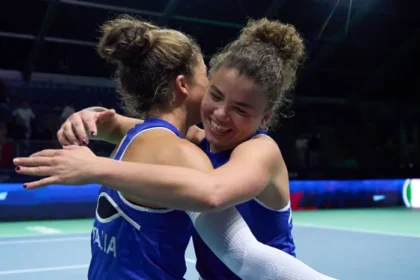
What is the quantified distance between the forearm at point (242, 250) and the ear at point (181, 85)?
388 millimetres

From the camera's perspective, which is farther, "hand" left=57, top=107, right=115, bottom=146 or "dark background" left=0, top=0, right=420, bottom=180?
"dark background" left=0, top=0, right=420, bottom=180

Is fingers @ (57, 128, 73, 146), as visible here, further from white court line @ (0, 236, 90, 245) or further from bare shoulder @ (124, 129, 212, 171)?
white court line @ (0, 236, 90, 245)

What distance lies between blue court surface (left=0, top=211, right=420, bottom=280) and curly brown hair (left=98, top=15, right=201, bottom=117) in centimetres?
276

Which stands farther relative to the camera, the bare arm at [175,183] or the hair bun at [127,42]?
the hair bun at [127,42]

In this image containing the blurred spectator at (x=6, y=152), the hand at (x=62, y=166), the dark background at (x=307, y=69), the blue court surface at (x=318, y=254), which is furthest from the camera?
the dark background at (x=307, y=69)

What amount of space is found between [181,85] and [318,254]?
13.1 feet

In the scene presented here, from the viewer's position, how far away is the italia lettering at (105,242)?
5.30 ft

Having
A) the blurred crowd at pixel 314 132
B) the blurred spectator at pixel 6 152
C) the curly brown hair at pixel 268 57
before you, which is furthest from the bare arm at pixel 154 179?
the blurred spectator at pixel 6 152

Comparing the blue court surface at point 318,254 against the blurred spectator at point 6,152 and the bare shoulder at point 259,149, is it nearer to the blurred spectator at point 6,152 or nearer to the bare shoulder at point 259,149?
the blurred spectator at point 6,152

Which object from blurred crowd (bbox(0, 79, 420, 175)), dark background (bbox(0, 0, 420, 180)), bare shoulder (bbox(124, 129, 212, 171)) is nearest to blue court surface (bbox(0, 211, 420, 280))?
blurred crowd (bbox(0, 79, 420, 175))

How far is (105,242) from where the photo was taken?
64.9 inches

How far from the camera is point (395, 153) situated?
12.2 meters

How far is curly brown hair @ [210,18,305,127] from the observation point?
68.0 inches

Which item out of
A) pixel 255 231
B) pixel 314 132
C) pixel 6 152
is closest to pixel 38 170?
pixel 255 231
